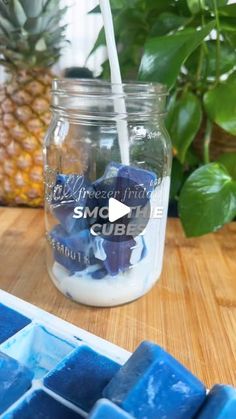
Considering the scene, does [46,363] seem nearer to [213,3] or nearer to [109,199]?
[109,199]

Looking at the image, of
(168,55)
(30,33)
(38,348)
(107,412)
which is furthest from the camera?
(30,33)

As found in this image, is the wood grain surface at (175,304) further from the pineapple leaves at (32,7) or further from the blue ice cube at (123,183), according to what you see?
the pineapple leaves at (32,7)

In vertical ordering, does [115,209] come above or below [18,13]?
below

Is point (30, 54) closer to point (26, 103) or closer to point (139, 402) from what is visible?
point (26, 103)

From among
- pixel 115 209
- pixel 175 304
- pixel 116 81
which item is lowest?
pixel 175 304

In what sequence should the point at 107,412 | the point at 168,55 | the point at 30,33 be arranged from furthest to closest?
the point at 30,33, the point at 168,55, the point at 107,412

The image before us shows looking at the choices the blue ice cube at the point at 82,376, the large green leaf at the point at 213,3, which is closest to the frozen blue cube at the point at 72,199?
the blue ice cube at the point at 82,376

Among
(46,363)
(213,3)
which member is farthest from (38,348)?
(213,3)

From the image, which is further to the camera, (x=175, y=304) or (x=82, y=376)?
(x=175, y=304)
